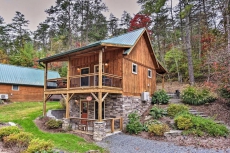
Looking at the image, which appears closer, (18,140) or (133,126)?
(18,140)

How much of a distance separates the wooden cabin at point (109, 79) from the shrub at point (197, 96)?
10.0 ft

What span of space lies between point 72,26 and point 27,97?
13.5m

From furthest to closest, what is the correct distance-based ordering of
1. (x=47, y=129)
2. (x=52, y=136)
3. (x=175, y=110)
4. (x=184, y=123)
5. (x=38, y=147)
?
(x=175, y=110)
(x=47, y=129)
(x=184, y=123)
(x=52, y=136)
(x=38, y=147)

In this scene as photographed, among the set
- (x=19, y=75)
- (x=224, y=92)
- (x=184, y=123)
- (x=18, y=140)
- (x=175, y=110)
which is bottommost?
(x=184, y=123)

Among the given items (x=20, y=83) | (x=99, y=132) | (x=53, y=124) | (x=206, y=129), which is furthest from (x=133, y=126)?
(x=20, y=83)

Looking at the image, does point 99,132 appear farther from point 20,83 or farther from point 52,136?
point 20,83

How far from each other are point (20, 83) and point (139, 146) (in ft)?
56.3

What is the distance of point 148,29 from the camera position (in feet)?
80.6

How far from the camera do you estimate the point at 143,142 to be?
873 centimetres

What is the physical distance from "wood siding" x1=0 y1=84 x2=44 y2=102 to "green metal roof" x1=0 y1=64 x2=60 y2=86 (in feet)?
1.90

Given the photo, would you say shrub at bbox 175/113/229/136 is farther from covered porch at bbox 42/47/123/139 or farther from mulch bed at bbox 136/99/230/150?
covered porch at bbox 42/47/123/139

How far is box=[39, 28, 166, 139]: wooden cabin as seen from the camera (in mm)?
10487

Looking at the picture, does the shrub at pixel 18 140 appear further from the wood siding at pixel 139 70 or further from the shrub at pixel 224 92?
the shrub at pixel 224 92

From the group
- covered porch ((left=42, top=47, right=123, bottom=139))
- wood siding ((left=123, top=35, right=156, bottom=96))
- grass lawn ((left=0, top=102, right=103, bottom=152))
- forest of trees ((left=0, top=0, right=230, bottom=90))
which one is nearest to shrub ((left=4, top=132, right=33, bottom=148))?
grass lawn ((left=0, top=102, right=103, bottom=152))
